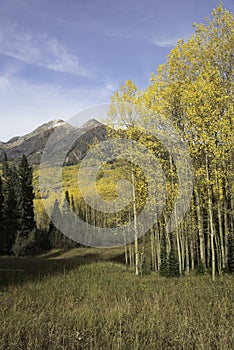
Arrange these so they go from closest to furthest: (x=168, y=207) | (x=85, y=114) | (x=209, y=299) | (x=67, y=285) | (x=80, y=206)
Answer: (x=209, y=299), (x=67, y=285), (x=168, y=207), (x=85, y=114), (x=80, y=206)

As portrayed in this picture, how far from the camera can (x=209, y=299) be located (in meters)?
8.02

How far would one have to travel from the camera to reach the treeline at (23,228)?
46125 millimetres

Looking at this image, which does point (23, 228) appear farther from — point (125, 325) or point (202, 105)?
point (125, 325)

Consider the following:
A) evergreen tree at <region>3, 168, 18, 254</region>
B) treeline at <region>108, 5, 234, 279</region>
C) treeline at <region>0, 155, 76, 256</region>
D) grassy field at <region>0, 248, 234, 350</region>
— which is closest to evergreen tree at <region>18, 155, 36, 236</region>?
treeline at <region>0, 155, 76, 256</region>

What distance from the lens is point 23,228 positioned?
166 feet

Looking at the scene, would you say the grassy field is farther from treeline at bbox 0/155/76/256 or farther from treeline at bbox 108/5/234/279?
treeline at bbox 0/155/76/256

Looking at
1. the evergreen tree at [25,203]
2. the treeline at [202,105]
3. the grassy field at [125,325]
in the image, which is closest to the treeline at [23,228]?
the evergreen tree at [25,203]

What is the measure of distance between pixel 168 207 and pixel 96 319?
41.8 feet

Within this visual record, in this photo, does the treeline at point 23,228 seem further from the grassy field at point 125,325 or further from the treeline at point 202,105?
the grassy field at point 125,325

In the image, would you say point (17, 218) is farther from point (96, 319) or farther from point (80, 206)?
point (96, 319)

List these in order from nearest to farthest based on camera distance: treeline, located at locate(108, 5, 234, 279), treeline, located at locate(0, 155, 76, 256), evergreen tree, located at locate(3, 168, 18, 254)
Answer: treeline, located at locate(108, 5, 234, 279) < treeline, located at locate(0, 155, 76, 256) < evergreen tree, located at locate(3, 168, 18, 254)

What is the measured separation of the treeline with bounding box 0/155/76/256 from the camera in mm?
46125

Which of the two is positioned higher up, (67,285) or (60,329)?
(60,329)

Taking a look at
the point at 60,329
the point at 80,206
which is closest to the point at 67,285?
the point at 60,329
